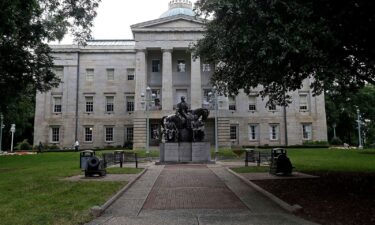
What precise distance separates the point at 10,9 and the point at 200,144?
15.7 m

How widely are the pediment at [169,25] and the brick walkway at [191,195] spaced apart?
4075cm

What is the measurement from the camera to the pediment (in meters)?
55.8

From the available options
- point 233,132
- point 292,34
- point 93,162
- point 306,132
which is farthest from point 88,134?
point 292,34

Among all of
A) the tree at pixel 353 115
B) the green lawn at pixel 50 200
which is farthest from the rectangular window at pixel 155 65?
the green lawn at pixel 50 200

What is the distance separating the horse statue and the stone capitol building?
Result: 90.2ft

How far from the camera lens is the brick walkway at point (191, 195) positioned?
36.7ft

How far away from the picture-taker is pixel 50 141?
60.8 metres

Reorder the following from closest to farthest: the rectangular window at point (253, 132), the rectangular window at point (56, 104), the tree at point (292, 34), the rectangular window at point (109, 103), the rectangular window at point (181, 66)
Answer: the tree at point (292, 34)
the rectangular window at point (181, 66)
the rectangular window at point (253, 132)
the rectangular window at point (56, 104)
the rectangular window at point (109, 103)

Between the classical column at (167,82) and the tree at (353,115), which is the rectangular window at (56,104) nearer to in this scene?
the classical column at (167,82)

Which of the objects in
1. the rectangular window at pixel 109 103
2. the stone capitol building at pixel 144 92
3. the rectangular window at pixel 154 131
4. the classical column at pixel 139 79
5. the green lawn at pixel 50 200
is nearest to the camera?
Result: the green lawn at pixel 50 200

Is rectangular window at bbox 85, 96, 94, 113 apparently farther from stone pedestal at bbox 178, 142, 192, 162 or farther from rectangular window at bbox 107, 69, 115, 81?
stone pedestal at bbox 178, 142, 192, 162

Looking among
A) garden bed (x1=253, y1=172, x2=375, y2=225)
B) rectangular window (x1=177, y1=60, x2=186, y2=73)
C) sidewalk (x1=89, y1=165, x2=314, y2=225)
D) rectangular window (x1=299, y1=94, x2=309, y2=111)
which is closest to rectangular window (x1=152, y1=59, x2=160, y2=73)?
A: rectangular window (x1=177, y1=60, x2=186, y2=73)

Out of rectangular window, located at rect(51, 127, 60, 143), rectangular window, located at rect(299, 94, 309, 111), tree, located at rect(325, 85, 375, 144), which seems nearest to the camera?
tree, located at rect(325, 85, 375, 144)

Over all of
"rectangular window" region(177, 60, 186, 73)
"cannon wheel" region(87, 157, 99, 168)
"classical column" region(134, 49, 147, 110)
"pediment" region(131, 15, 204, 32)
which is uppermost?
"pediment" region(131, 15, 204, 32)
